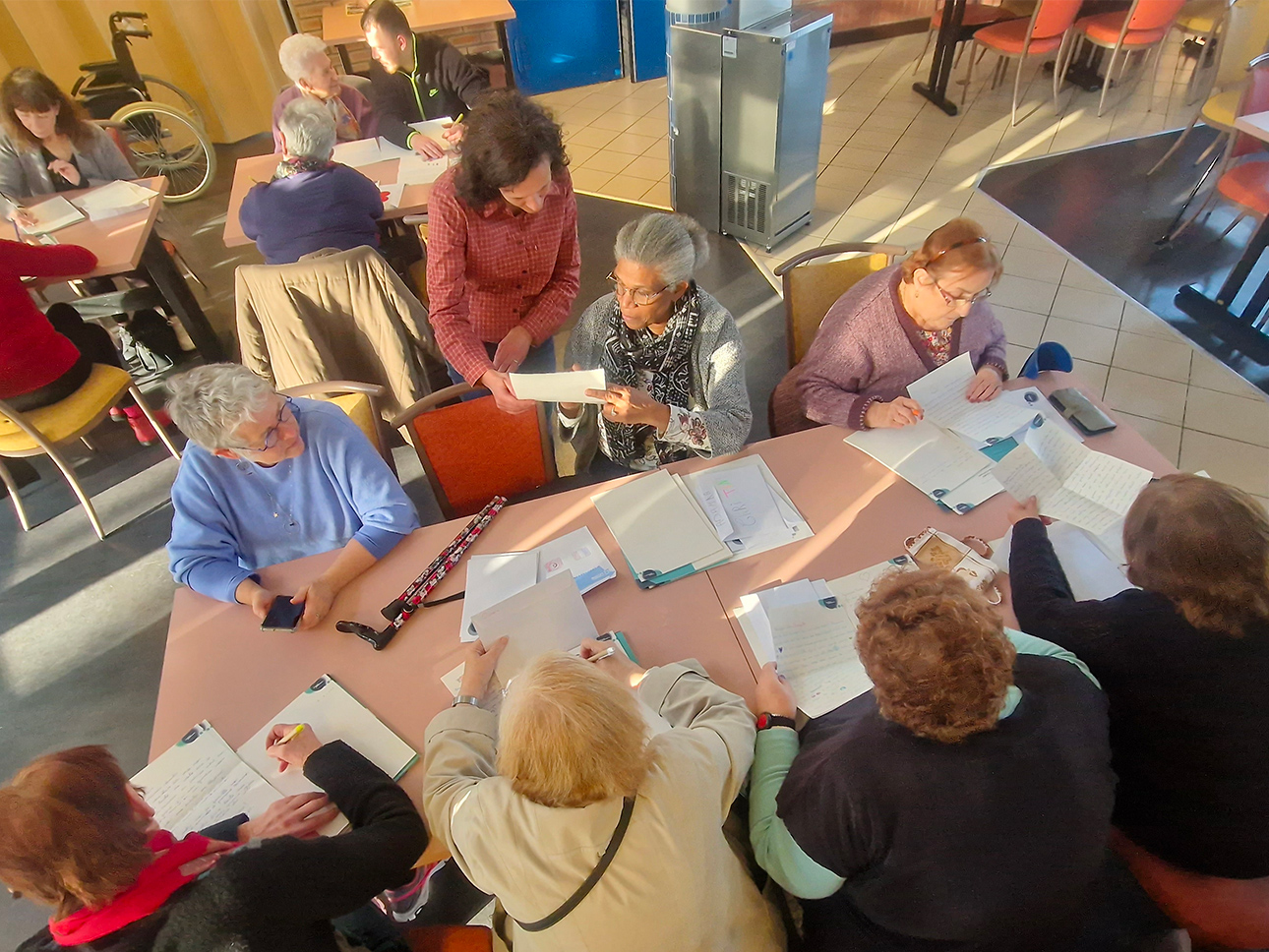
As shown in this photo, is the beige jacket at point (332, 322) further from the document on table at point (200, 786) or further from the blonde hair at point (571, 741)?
the blonde hair at point (571, 741)

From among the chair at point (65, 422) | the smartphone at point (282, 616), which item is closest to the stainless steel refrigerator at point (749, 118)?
the chair at point (65, 422)

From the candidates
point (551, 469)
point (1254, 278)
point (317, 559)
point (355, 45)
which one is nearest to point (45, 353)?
point (317, 559)

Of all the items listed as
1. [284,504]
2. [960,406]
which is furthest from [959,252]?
[284,504]

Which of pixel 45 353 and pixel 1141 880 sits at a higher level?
pixel 45 353

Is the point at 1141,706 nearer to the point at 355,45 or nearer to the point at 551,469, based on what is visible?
the point at 551,469

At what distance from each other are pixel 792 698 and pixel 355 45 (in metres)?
6.83

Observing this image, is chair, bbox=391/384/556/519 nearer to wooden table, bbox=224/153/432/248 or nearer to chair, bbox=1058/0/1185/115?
wooden table, bbox=224/153/432/248

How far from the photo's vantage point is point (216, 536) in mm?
1911

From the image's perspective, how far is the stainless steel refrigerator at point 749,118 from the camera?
4.02m

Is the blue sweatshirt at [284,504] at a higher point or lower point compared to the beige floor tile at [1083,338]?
higher

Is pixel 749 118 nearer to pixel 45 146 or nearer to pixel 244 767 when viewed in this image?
pixel 45 146

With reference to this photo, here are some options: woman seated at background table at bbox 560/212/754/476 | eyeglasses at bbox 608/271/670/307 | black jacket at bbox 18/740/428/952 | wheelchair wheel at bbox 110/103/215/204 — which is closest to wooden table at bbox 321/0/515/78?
wheelchair wheel at bbox 110/103/215/204

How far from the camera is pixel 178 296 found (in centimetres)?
374

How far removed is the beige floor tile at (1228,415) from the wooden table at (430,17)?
17.1 feet
